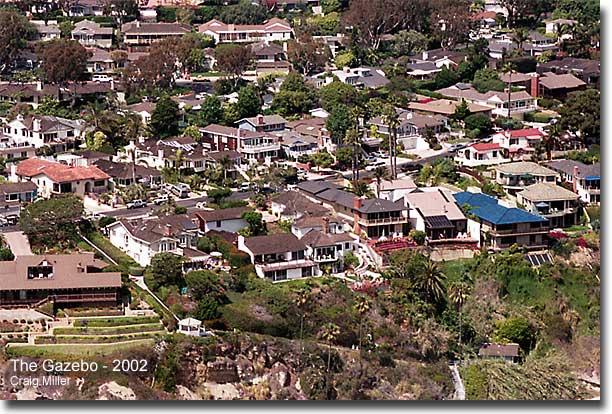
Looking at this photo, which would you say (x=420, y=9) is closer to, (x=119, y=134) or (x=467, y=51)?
(x=467, y=51)

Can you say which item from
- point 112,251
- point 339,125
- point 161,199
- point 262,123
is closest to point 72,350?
point 112,251

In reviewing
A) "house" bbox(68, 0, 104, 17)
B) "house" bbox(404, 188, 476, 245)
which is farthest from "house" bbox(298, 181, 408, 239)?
"house" bbox(68, 0, 104, 17)

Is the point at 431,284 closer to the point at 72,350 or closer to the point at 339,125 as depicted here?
the point at 72,350

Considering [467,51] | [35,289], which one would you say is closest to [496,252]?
[35,289]

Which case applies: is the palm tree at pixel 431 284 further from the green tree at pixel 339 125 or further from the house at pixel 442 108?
the house at pixel 442 108

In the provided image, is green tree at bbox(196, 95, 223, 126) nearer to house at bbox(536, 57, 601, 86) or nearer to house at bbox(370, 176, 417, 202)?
house at bbox(370, 176, 417, 202)

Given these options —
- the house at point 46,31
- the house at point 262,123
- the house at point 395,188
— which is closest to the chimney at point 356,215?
the house at point 395,188
